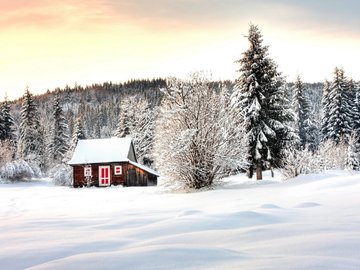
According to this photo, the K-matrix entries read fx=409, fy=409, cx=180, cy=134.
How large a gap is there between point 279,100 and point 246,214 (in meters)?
23.0

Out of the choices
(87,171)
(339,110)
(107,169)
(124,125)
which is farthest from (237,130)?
(124,125)

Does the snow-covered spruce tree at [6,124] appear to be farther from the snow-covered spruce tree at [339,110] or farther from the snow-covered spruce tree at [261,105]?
the snow-covered spruce tree at [339,110]

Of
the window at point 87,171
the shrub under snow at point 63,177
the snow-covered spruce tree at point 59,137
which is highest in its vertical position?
the snow-covered spruce tree at point 59,137

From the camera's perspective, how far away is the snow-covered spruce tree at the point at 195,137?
2150cm

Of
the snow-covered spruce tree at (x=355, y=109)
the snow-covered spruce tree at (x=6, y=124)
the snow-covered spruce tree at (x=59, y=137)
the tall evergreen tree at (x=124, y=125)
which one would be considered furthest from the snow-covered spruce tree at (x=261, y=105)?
the snow-covered spruce tree at (x=59, y=137)

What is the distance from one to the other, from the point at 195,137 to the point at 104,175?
19.5m

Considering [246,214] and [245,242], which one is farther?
[246,214]

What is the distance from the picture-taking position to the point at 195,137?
21656 millimetres

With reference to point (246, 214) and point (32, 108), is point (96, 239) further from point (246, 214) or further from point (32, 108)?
point (32, 108)

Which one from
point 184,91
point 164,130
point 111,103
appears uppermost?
point 111,103

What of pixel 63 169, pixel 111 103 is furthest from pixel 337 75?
pixel 111 103

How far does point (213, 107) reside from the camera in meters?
22.2

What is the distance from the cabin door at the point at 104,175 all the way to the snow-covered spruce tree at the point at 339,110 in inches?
1099

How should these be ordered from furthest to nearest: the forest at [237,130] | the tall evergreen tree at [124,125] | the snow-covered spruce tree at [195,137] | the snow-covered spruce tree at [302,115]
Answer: the snow-covered spruce tree at [302,115] → the tall evergreen tree at [124,125] → the forest at [237,130] → the snow-covered spruce tree at [195,137]
